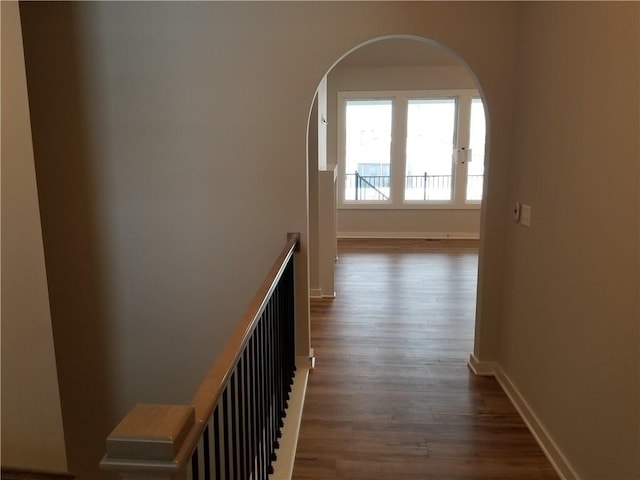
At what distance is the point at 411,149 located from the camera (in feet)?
23.5

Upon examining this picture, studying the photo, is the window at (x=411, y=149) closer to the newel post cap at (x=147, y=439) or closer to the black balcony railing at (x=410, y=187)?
the black balcony railing at (x=410, y=187)

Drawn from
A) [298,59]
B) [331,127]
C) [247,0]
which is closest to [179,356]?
[298,59]

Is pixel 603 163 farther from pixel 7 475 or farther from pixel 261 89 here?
pixel 7 475

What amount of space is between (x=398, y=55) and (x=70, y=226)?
473cm

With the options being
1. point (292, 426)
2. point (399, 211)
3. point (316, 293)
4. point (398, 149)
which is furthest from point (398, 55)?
point (292, 426)

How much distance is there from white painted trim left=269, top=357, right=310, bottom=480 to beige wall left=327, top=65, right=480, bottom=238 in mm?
4583

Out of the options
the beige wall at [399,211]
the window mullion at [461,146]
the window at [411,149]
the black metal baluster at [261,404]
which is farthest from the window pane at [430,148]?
the black metal baluster at [261,404]

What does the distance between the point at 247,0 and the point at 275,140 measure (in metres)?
0.79

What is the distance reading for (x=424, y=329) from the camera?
368 centimetres

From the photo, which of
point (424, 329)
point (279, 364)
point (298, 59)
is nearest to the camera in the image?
point (279, 364)

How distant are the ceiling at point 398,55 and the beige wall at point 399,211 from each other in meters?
0.15

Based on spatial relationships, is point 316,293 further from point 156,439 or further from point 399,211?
point 156,439

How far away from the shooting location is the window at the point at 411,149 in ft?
22.7

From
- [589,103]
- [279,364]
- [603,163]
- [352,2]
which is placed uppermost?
[352,2]
